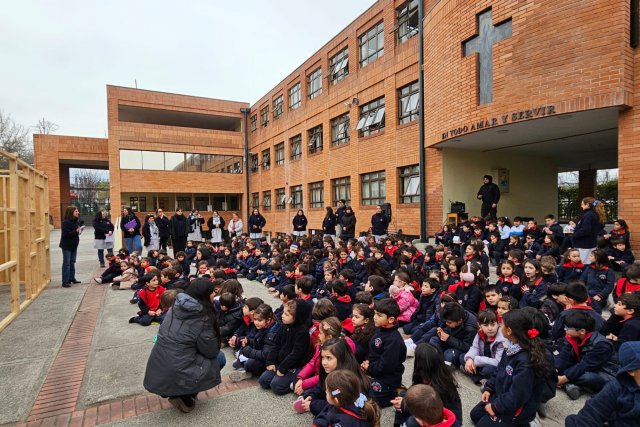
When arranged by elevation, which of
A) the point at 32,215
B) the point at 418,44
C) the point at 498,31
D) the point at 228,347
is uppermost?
the point at 418,44

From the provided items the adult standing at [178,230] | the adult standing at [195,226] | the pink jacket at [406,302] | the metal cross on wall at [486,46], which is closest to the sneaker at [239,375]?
the pink jacket at [406,302]

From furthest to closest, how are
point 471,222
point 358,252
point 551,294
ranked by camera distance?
1. point 471,222
2. point 358,252
3. point 551,294

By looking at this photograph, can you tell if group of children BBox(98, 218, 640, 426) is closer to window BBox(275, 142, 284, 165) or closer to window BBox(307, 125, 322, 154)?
window BBox(307, 125, 322, 154)

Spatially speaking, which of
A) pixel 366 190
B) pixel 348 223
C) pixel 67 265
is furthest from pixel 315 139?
pixel 67 265

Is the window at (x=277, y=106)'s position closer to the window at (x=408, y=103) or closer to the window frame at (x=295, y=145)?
the window frame at (x=295, y=145)

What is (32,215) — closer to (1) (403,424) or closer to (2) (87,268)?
(2) (87,268)

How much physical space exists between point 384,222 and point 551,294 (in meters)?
7.26

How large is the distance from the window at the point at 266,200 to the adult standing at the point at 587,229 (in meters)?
20.9

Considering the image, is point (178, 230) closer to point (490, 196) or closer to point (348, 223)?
point (348, 223)

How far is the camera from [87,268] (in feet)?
39.5

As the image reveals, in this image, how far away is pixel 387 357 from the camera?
11.0ft

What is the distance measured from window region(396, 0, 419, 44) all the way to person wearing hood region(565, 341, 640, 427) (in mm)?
13895

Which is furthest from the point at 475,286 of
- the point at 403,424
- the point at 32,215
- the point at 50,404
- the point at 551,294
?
the point at 32,215

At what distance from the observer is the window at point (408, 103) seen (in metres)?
13.7
